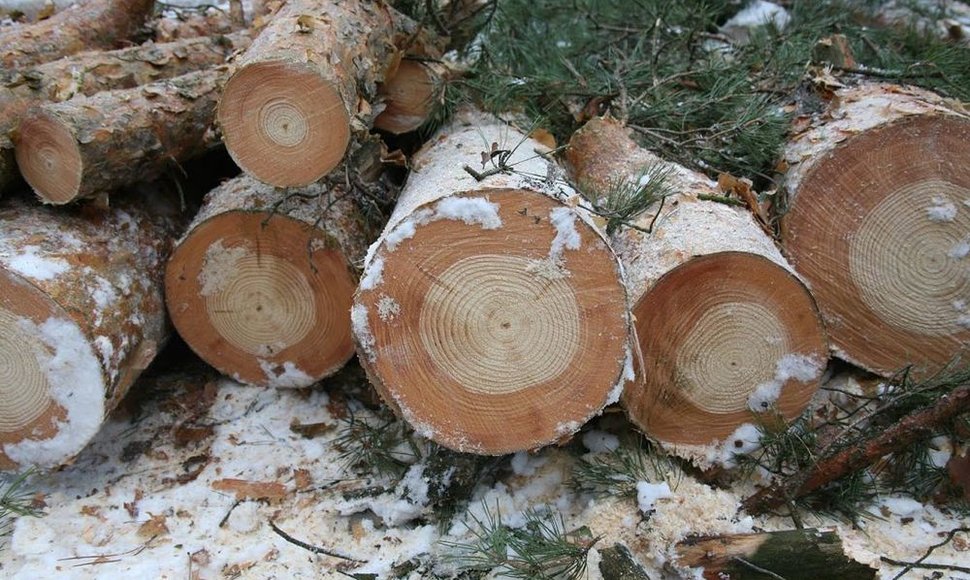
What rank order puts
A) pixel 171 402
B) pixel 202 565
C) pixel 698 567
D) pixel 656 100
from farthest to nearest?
pixel 656 100 → pixel 171 402 → pixel 202 565 → pixel 698 567

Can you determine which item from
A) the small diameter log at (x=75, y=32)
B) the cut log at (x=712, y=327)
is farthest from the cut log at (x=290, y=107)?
the small diameter log at (x=75, y=32)

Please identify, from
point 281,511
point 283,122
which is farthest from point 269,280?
point 281,511

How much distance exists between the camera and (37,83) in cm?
267

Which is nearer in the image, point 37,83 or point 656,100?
point 37,83

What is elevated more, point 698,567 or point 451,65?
point 451,65

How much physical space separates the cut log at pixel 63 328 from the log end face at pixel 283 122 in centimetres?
65

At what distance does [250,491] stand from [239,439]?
26 centimetres

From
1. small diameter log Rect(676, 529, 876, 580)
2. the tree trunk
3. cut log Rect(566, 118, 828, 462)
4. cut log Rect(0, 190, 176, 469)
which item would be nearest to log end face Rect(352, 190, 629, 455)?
cut log Rect(566, 118, 828, 462)

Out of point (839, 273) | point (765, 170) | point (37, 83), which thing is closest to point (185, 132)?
point (37, 83)

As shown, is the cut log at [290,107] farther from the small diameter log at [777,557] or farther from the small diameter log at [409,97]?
the small diameter log at [777,557]

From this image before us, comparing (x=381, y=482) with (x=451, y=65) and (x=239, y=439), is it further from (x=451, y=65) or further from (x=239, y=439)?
(x=451, y=65)

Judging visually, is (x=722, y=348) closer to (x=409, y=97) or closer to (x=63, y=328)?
(x=409, y=97)

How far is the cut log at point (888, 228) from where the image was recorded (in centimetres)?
247

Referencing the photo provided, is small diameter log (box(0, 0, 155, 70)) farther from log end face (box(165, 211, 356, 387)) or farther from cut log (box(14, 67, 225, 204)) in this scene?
log end face (box(165, 211, 356, 387))
